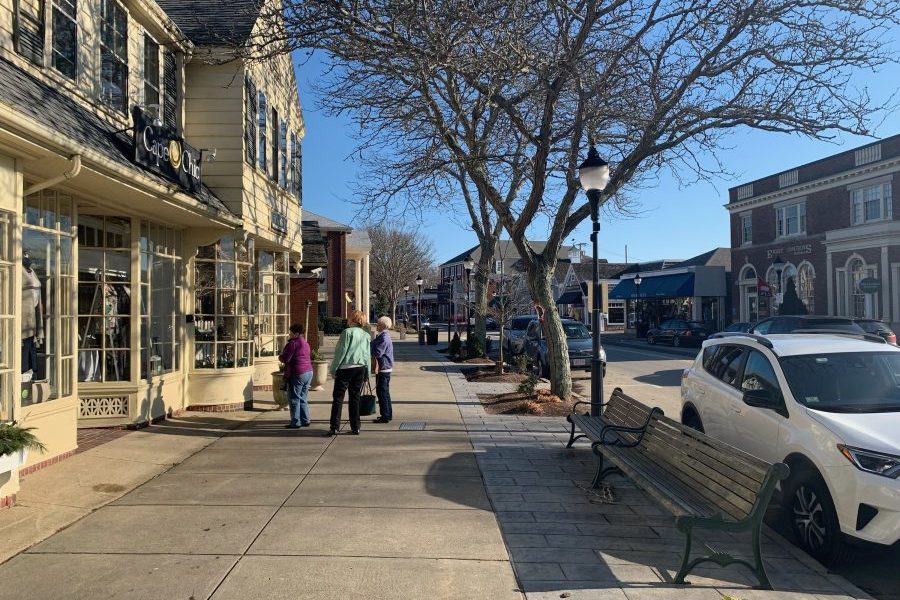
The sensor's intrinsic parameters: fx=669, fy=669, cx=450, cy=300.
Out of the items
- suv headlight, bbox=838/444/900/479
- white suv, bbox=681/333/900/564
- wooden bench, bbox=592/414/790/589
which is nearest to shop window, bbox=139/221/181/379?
wooden bench, bbox=592/414/790/589

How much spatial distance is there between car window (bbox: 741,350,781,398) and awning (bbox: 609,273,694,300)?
132 feet

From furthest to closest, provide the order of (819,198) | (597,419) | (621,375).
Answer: (819,198) → (621,375) → (597,419)

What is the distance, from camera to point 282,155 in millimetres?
14328

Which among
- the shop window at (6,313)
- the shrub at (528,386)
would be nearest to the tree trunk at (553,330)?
the shrub at (528,386)

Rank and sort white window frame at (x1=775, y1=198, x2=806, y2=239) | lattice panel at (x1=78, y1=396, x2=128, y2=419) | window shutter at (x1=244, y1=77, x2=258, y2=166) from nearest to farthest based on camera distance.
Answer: lattice panel at (x1=78, y1=396, x2=128, y2=419), window shutter at (x1=244, y1=77, x2=258, y2=166), white window frame at (x1=775, y1=198, x2=806, y2=239)

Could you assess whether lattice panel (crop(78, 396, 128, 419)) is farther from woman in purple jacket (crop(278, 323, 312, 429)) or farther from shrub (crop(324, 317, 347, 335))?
shrub (crop(324, 317, 347, 335))

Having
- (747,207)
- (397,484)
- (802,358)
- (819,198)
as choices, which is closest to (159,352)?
(397,484)

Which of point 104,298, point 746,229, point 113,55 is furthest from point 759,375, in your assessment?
point 746,229

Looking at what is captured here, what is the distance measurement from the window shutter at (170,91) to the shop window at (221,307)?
2.11m

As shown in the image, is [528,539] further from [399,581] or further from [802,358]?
[802,358]

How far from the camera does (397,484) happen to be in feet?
21.7

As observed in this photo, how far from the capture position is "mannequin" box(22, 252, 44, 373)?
6680 millimetres

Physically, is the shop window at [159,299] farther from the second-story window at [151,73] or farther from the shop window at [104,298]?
the second-story window at [151,73]

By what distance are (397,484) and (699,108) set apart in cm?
868
